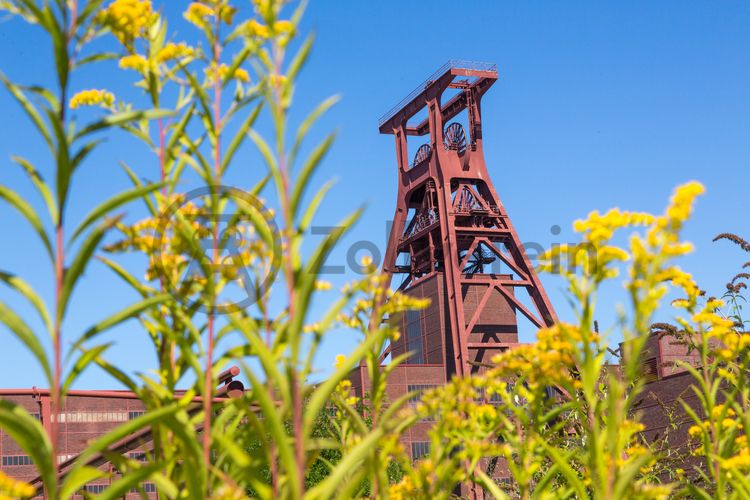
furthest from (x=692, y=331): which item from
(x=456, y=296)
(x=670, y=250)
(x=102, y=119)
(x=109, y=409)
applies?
(x=109, y=409)

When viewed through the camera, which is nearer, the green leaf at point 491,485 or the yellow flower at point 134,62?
the yellow flower at point 134,62

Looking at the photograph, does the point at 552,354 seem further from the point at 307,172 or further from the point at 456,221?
the point at 456,221

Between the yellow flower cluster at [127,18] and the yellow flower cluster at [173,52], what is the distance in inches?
4.5

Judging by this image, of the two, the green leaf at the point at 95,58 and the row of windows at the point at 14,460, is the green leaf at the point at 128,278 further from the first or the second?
the row of windows at the point at 14,460

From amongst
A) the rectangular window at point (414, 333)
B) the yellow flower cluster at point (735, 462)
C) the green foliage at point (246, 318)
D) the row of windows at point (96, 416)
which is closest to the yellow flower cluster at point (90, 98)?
the green foliage at point (246, 318)

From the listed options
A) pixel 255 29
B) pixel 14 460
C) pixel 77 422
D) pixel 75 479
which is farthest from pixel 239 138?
pixel 77 422

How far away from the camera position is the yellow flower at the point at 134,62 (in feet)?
10.3

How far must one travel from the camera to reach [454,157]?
44656 millimetres

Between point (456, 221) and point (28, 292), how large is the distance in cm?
4305

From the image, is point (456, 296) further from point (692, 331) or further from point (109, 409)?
point (692, 331)

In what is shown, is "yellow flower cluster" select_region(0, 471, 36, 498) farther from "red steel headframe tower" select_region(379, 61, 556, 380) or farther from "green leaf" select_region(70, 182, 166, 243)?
"red steel headframe tower" select_region(379, 61, 556, 380)

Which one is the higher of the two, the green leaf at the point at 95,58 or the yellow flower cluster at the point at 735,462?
the green leaf at the point at 95,58

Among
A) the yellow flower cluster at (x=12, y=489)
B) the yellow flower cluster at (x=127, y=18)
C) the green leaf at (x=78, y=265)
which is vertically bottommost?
the yellow flower cluster at (x=12, y=489)

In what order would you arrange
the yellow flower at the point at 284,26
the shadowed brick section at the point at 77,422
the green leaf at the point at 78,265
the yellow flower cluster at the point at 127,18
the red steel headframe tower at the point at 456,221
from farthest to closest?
the shadowed brick section at the point at 77,422 < the red steel headframe tower at the point at 456,221 < the yellow flower cluster at the point at 127,18 < the yellow flower at the point at 284,26 < the green leaf at the point at 78,265
